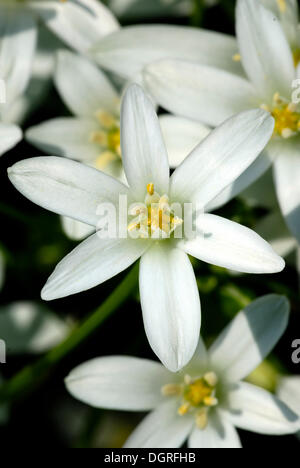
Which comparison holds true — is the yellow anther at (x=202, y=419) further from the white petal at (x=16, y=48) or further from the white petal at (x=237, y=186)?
the white petal at (x=16, y=48)

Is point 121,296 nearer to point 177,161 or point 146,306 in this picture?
point 146,306

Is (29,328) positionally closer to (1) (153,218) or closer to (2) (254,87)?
(1) (153,218)

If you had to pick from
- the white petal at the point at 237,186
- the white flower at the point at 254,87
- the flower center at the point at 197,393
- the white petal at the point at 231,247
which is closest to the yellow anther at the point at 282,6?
the white flower at the point at 254,87

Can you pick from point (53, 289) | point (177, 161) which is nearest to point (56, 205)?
point (53, 289)

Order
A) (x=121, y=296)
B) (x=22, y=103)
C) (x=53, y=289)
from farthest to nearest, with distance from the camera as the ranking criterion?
(x=22, y=103)
(x=121, y=296)
(x=53, y=289)

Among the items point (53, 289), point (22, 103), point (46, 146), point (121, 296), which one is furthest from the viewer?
point (22, 103)
